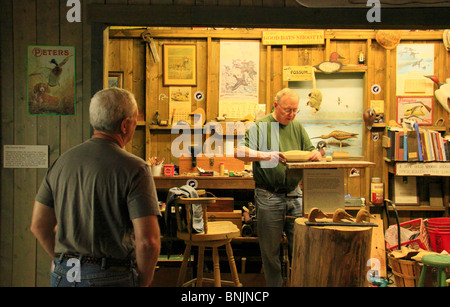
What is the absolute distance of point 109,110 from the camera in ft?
6.78

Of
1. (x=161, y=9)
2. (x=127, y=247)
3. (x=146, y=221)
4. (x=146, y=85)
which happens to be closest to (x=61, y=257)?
(x=127, y=247)

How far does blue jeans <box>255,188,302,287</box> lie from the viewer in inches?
149

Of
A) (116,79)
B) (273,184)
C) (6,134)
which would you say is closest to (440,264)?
(273,184)

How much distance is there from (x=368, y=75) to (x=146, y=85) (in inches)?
112

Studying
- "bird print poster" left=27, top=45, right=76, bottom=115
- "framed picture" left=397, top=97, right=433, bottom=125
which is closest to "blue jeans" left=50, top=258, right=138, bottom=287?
"bird print poster" left=27, top=45, right=76, bottom=115

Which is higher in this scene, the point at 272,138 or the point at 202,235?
the point at 272,138

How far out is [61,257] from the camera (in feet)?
6.65

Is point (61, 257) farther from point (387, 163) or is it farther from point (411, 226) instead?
point (387, 163)

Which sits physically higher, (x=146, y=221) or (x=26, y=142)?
(x=26, y=142)

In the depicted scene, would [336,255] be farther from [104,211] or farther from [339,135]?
[339,135]

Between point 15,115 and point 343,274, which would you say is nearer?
point 343,274

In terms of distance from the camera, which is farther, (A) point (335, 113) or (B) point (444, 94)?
(A) point (335, 113)

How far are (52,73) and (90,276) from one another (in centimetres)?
206

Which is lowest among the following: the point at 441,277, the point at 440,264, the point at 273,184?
the point at 441,277
